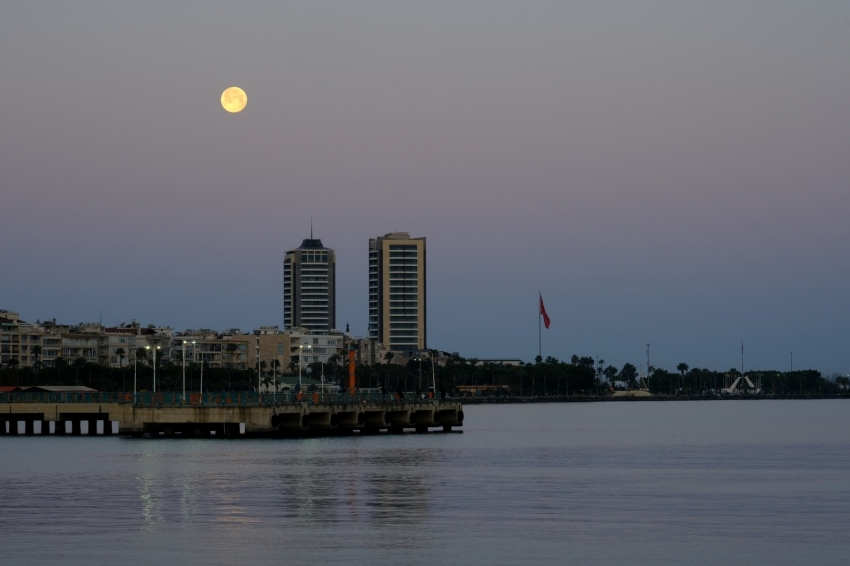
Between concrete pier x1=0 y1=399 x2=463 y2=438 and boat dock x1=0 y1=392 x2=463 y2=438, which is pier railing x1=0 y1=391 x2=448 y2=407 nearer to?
boat dock x1=0 y1=392 x2=463 y2=438

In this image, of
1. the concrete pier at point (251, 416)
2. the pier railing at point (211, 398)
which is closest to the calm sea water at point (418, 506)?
the concrete pier at point (251, 416)

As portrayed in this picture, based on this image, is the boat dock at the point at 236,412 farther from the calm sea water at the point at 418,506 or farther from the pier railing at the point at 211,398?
the calm sea water at the point at 418,506

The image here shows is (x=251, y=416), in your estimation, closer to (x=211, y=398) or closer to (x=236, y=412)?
(x=236, y=412)

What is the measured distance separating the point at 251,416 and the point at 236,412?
1.54 metres

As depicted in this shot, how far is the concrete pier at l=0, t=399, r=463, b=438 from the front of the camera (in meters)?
109

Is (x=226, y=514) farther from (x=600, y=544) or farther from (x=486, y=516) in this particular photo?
(x=600, y=544)

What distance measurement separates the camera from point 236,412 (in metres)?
109

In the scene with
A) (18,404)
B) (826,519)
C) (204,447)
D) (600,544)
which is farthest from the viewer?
(18,404)

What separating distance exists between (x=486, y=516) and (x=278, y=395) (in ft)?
210

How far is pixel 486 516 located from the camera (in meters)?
52.3

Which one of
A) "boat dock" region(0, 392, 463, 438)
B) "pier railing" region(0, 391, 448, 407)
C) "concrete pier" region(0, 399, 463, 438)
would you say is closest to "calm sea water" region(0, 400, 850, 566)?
"concrete pier" region(0, 399, 463, 438)

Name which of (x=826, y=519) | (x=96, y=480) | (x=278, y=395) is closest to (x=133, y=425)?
(x=278, y=395)

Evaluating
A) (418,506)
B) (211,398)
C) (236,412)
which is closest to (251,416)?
(236,412)

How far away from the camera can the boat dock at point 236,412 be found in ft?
359
